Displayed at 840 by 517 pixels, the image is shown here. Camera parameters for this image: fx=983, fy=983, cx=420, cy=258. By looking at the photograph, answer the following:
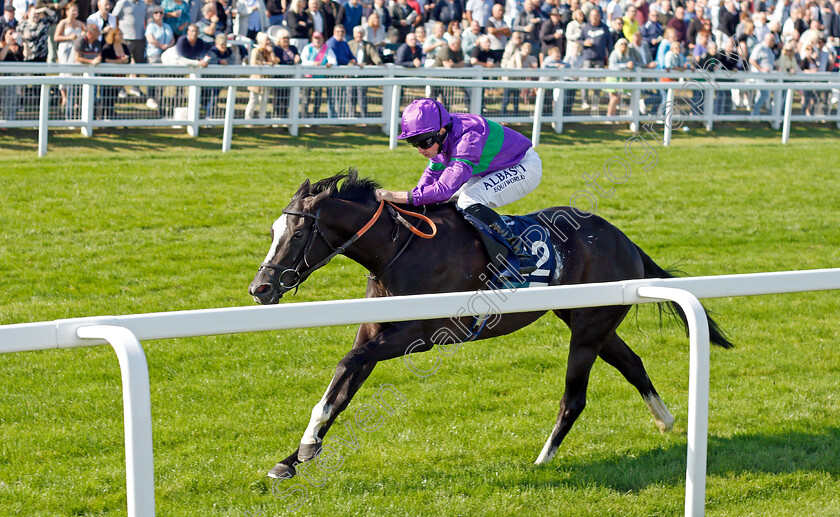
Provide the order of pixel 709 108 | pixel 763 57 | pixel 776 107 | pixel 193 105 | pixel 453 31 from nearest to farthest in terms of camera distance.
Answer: pixel 193 105 → pixel 453 31 → pixel 709 108 → pixel 776 107 → pixel 763 57

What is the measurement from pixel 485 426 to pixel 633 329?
2.28 meters

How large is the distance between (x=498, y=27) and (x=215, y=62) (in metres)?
5.04

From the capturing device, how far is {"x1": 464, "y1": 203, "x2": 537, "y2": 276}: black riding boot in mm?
4914

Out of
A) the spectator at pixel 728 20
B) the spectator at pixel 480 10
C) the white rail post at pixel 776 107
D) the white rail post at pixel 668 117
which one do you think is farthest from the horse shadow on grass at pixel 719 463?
the spectator at pixel 728 20

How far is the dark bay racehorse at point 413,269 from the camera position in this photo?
4.30 metres

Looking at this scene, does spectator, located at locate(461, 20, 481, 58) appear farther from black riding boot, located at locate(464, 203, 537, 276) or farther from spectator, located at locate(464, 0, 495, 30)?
black riding boot, located at locate(464, 203, 537, 276)

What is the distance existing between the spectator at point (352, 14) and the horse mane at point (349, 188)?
9891mm

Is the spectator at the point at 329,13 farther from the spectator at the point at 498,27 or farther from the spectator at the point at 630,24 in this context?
the spectator at the point at 630,24

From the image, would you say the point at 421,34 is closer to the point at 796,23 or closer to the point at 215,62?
the point at 215,62

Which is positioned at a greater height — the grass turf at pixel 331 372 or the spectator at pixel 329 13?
the spectator at pixel 329 13

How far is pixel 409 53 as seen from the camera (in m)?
14.3

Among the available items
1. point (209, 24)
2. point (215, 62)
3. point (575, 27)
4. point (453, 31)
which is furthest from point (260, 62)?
point (575, 27)

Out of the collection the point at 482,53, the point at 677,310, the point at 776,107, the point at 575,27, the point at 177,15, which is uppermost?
the point at 575,27

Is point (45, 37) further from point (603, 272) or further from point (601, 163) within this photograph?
point (603, 272)
